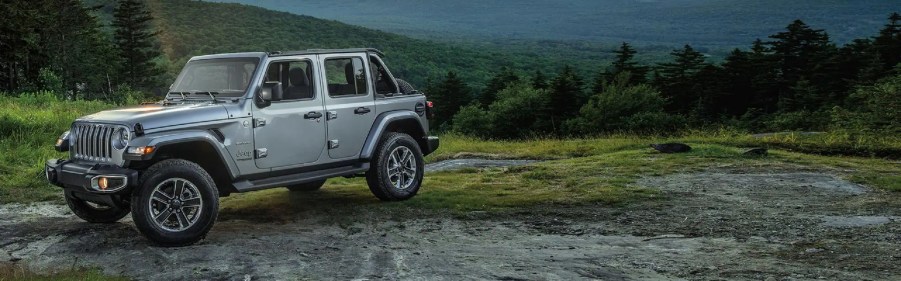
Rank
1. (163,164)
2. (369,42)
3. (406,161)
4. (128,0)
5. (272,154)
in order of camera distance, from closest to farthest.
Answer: (163,164) < (272,154) < (406,161) < (128,0) < (369,42)

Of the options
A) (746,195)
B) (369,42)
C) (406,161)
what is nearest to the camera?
(406,161)

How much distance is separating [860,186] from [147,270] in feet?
36.0

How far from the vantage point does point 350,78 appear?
11031 mm

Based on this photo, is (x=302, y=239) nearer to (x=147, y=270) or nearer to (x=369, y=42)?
(x=147, y=270)

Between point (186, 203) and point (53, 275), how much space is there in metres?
1.70

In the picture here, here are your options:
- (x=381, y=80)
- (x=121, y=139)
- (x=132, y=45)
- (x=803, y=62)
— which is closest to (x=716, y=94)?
(x=803, y=62)

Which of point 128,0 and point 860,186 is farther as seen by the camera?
point 128,0

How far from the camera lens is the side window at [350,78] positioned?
1080 cm

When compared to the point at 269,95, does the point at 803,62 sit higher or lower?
lower

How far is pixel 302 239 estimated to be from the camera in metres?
8.92

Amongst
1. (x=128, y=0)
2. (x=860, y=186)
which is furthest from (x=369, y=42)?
(x=860, y=186)

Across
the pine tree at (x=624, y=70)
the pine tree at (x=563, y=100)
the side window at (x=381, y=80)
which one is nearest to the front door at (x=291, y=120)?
the side window at (x=381, y=80)

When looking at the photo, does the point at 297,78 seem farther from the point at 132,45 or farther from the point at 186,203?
the point at 132,45

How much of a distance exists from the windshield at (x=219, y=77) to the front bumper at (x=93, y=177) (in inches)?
66.2
